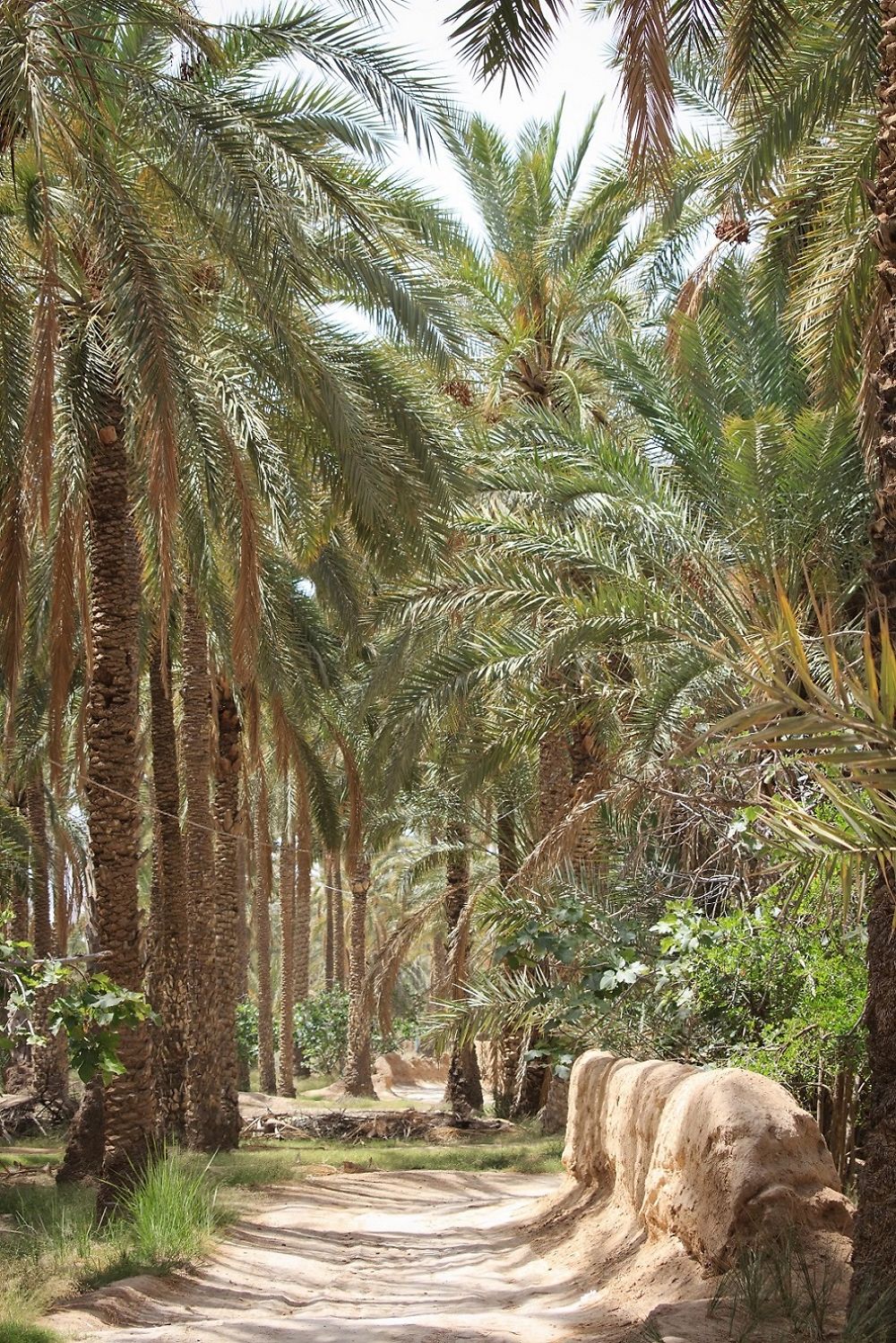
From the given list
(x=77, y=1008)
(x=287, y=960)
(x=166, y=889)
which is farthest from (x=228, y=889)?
(x=287, y=960)

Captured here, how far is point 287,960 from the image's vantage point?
3023 centimetres

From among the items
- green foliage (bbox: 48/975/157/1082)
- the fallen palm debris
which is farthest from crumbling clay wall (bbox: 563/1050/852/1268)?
the fallen palm debris

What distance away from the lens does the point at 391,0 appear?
27.7 ft

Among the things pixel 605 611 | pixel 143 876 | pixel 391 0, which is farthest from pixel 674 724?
pixel 143 876

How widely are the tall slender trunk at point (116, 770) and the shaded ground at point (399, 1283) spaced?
1.28 m

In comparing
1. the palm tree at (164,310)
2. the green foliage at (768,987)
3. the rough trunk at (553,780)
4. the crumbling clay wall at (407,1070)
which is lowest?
the crumbling clay wall at (407,1070)

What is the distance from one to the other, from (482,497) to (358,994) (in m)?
13.0

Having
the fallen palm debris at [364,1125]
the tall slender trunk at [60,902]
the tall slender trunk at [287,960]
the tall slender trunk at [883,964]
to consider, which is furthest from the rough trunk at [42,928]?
the tall slender trunk at [883,964]

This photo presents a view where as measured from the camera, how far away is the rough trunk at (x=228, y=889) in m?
16.0

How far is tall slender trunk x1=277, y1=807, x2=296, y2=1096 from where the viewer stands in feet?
92.3

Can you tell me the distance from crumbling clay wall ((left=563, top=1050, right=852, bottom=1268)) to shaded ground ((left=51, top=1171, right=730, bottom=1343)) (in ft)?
0.89

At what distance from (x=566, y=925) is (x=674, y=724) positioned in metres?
2.12

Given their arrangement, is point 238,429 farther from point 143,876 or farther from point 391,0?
point 143,876

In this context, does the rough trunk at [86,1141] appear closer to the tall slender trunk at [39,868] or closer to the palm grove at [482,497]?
the palm grove at [482,497]
